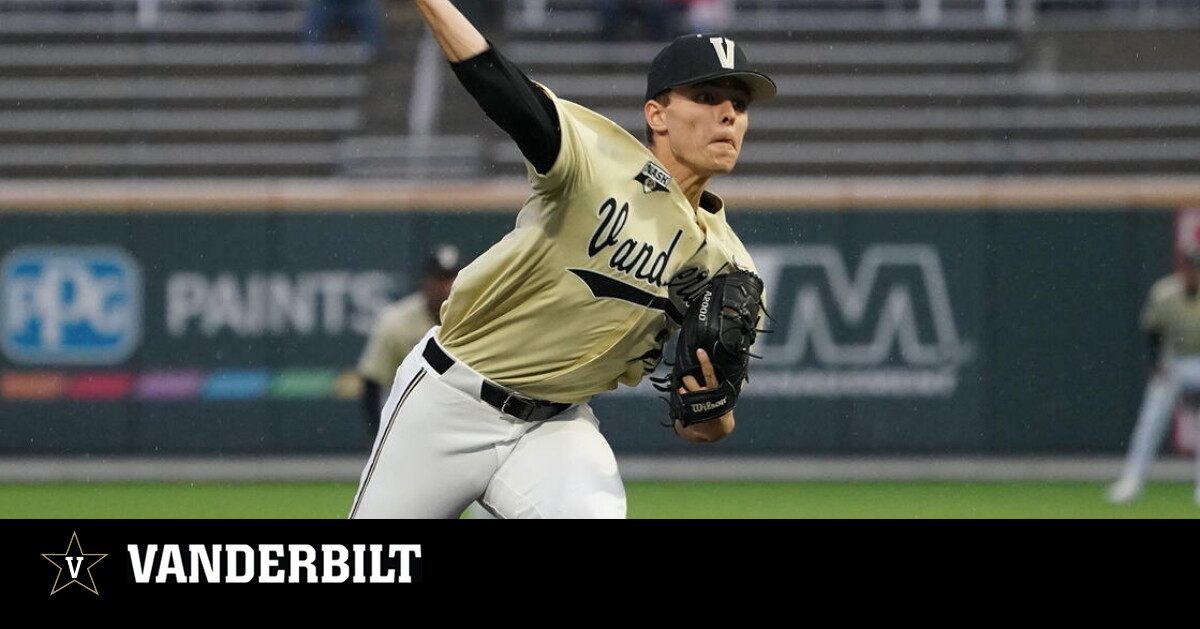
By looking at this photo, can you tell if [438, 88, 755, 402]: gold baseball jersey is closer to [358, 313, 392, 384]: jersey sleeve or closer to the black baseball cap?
the black baseball cap

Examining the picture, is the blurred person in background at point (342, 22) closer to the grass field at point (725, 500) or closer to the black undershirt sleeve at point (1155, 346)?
the grass field at point (725, 500)

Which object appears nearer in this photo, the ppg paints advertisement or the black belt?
the black belt

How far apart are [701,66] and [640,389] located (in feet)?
30.8

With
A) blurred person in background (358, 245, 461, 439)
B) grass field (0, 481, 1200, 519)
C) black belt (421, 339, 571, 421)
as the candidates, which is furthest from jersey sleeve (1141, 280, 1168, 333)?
black belt (421, 339, 571, 421)

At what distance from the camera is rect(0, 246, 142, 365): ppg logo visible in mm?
14117

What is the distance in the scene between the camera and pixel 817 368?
14.3 metres

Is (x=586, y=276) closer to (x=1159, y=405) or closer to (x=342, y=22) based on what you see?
(x=1159, y=405)

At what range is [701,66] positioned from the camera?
4746 mm

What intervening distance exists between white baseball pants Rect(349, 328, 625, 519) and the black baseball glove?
0.29 m

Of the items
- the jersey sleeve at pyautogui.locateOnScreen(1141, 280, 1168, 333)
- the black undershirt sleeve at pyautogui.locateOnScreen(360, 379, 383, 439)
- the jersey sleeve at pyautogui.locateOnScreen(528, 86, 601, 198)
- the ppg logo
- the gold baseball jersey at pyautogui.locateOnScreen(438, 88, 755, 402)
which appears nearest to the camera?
the jersey sleeve at pyautogui.locateOnScreen(528, 86, 601, 198)

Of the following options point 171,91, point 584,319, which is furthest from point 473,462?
point 171,91
